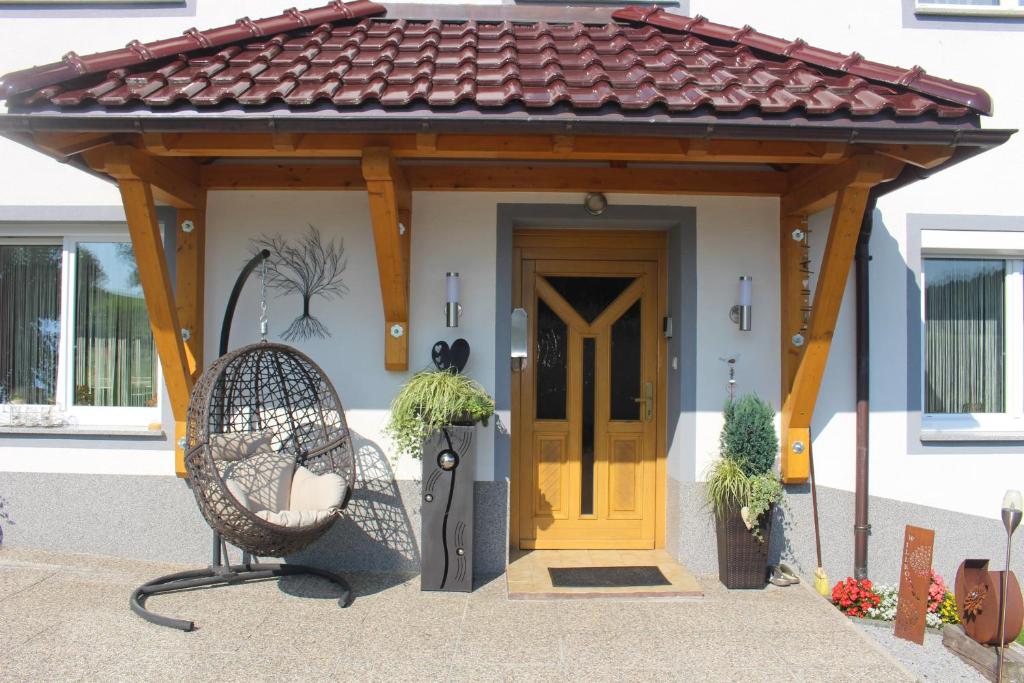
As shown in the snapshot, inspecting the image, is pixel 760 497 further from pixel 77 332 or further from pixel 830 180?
pixel 77 332

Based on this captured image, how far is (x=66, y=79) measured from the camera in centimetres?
404

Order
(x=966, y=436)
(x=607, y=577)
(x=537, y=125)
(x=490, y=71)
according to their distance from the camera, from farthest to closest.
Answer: (x=966, y=436) < (x=607, y=577) < (x=490, y=71) < (x=537, y=125)

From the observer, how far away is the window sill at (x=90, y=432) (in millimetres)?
5207

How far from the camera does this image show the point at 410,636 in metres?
4.06

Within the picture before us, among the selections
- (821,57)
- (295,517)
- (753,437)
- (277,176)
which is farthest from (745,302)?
(277,176)

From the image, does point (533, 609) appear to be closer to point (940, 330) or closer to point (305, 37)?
point (940, 330)

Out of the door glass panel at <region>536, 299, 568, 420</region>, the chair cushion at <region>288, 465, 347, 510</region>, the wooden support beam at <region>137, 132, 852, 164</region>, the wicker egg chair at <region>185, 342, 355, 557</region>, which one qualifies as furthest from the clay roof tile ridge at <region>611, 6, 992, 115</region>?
the chair cushion at <region>288, 465, 347, 510</region>

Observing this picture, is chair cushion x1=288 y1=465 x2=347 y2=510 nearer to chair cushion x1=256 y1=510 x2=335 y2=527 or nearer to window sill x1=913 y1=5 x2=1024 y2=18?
chair cushion x1=256 y1=510 x2=335 y2=527

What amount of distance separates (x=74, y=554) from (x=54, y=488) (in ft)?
1.69

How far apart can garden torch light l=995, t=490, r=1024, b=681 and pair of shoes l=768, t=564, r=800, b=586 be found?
138cm

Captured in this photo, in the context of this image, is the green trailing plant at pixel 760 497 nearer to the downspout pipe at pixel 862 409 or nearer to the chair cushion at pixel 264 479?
the downspout pipe at pixel 862 409

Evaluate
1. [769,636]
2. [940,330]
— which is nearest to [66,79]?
[769,636]

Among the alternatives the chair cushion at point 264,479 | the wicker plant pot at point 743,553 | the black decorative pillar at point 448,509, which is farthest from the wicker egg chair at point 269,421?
the wicker plant pot at point 743,553

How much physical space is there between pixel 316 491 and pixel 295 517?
394 mm
